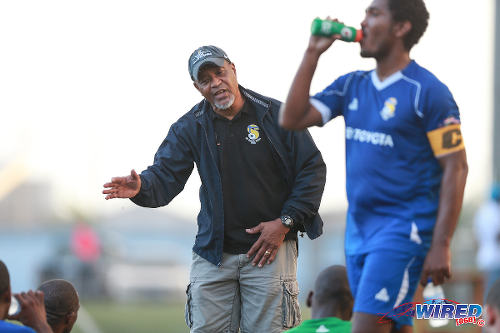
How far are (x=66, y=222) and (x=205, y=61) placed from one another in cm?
5209

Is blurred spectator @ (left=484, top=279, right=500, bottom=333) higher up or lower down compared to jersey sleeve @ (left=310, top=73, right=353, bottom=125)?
lower down

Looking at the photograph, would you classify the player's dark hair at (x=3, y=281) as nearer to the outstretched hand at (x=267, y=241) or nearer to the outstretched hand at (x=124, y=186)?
the outstretched hand at (x=124, y=186)

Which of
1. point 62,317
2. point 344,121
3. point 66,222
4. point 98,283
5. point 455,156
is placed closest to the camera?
point 455,156

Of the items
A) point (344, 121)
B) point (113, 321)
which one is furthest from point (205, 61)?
point (113, 321)

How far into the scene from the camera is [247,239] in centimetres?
601

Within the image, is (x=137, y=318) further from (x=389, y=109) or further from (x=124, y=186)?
(x=389, y=109)

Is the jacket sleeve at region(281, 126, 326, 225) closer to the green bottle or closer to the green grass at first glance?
the green bottle

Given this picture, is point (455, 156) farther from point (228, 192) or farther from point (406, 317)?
point (228, 192)

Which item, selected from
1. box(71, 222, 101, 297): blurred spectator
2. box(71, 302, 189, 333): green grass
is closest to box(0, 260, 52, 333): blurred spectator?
box(71, 302, 189, 333): green grass

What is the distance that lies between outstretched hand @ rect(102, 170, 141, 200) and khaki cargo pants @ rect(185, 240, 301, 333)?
68 cm

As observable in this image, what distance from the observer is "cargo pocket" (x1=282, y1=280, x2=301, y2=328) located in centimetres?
595

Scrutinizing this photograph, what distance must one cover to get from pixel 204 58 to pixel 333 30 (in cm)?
154

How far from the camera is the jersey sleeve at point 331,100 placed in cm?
472

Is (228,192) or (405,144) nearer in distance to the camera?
(405,144)
